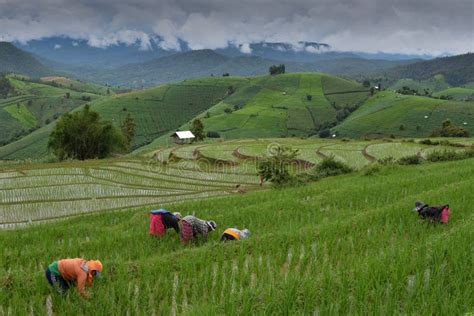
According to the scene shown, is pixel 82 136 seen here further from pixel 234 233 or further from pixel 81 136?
pixel 234 233

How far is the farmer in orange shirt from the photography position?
256 inches

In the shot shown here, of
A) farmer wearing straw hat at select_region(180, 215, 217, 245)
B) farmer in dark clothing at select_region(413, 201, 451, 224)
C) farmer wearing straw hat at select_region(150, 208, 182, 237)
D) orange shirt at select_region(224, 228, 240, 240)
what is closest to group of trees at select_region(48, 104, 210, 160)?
farmer wearing straw hat at select_region(150, 208, 182, 237)

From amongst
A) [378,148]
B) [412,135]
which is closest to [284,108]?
[412,135]

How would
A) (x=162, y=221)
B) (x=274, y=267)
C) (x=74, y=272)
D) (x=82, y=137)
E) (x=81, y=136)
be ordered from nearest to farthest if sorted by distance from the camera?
(x=74, y=272), (x=274, y=267), (x=162, y=221), (x=81, y=136), (x=82, y=137)

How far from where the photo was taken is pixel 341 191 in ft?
57.2

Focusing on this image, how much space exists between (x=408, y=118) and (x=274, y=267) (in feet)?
500

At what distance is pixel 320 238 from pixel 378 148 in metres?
57.3

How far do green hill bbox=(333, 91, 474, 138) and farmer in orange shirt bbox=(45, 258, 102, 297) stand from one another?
140579mm

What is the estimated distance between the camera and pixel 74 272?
6598 millimetres

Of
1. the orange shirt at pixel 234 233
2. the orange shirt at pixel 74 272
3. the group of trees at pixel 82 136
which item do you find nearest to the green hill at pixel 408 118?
the group of trees at pixel 82 136

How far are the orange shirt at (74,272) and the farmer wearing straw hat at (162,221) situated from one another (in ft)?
14.0

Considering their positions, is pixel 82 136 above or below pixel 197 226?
below

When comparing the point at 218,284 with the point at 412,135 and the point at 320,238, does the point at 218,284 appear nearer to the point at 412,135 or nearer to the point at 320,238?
the point at 320,238

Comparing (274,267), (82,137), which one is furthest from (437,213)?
(82,137)
